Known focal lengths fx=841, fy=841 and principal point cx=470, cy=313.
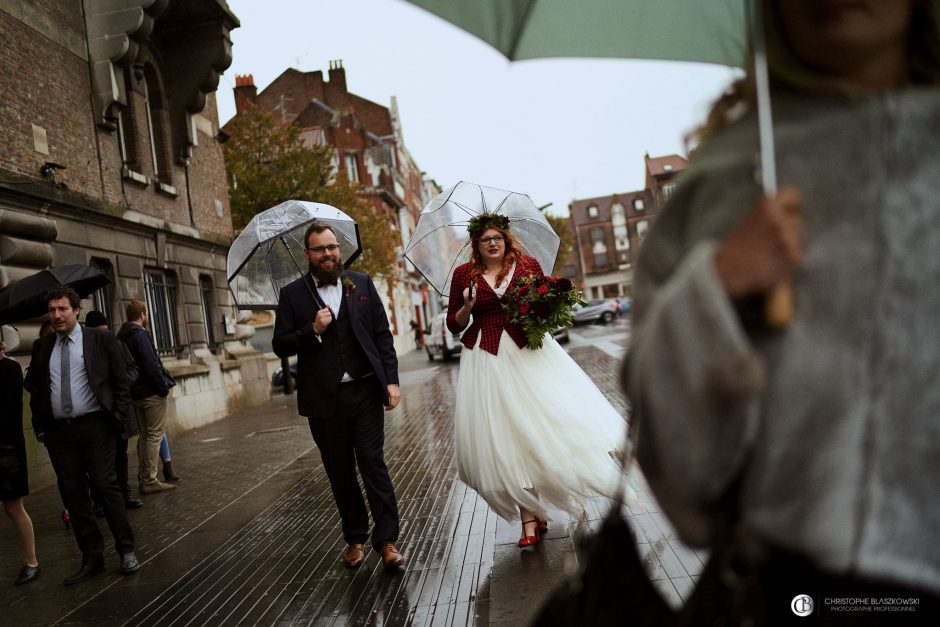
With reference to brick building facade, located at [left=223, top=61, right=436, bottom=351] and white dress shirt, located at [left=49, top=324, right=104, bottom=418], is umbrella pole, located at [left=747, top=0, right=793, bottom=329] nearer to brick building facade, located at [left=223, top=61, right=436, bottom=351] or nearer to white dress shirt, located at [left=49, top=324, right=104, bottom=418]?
white dress shirt, located at [left=49, top=324, right=104, bottom=418]

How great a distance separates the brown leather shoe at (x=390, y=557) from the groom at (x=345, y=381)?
2cm

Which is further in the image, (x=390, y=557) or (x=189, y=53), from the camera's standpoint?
(x=189, y=53)

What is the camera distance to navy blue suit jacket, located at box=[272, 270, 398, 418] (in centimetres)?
568

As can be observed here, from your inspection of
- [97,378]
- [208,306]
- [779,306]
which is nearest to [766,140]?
[779,306]

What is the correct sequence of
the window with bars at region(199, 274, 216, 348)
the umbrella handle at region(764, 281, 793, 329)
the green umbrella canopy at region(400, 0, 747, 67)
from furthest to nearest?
1. the window with bars at region(199, 274, 216, 348)
2. the green umbrella canopy at region(400, 0, 747, 67)
3. the umbrella handle at region(764, 281, 793, 329)

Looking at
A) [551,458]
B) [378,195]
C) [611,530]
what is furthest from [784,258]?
[378,195]

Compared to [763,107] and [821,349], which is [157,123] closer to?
[763,107]

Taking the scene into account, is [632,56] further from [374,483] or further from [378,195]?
[378,195]

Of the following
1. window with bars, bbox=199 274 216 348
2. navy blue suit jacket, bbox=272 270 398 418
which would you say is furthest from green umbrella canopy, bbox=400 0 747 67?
window with bars, bbox=199 274 216 348

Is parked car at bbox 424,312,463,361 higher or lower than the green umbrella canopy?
lower

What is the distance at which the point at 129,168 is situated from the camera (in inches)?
603

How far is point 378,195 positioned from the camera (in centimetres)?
5553

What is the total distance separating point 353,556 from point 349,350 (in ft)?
4.54

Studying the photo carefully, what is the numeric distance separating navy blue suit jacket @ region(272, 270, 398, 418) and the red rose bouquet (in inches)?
35.0
